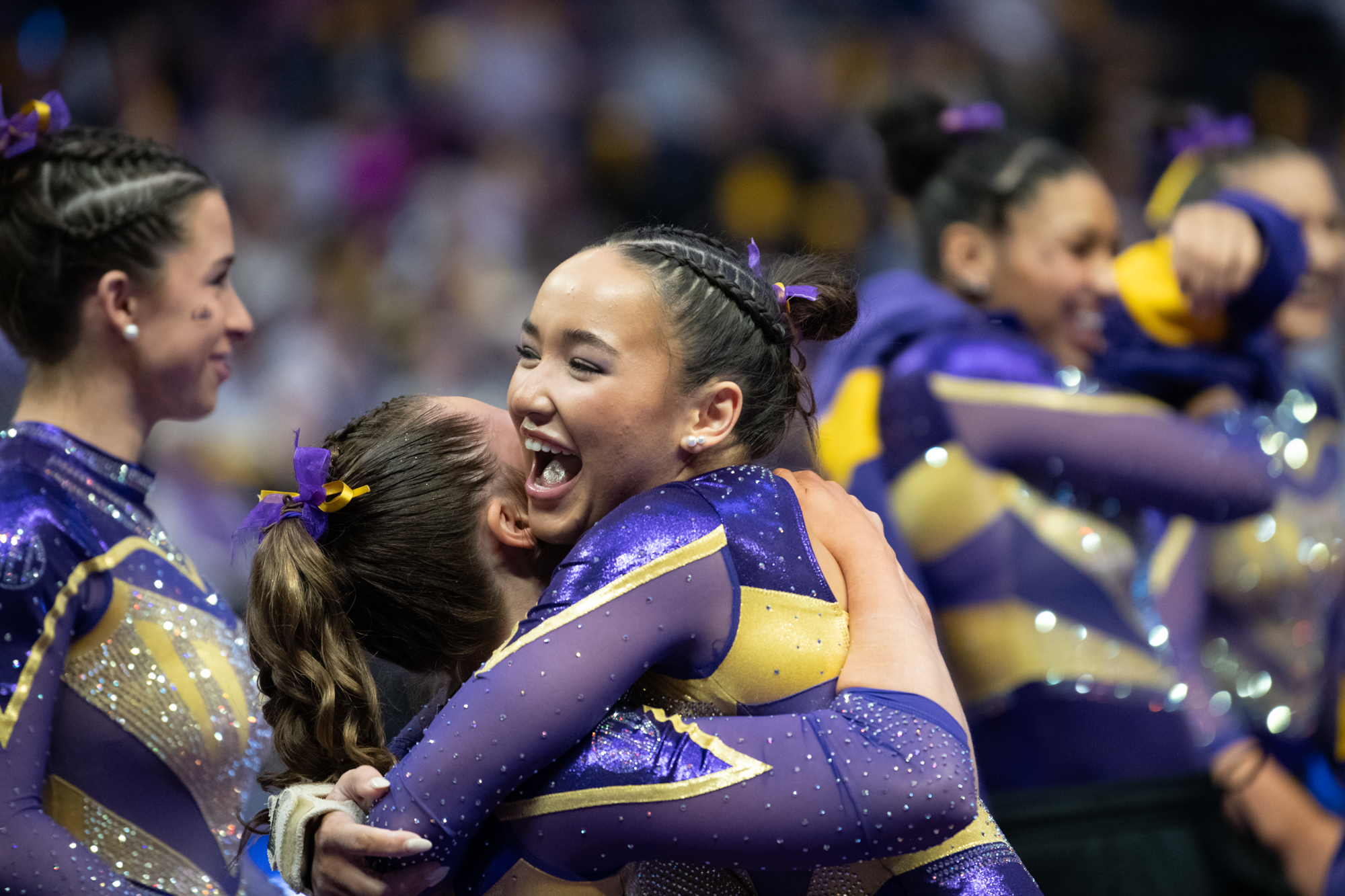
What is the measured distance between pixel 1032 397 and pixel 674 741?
1302 mm

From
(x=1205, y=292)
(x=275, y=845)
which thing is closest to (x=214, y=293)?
(x=275, y=845)

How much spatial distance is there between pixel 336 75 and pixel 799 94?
2234 millimetres

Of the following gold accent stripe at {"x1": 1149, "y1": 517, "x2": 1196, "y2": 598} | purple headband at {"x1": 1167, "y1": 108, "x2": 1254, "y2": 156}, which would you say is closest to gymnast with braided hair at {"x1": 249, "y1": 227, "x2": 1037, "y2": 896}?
gold accent stripe at {"x1": 1149, "y1": 517, "x2": 1196, "y2": 598}

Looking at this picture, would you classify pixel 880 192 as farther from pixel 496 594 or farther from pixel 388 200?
pixel 496 594

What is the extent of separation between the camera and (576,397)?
1.26 meters

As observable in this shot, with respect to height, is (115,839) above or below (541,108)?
below

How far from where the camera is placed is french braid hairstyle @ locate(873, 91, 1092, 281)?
261cm

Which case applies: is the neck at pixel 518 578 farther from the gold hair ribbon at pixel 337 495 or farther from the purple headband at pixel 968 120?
the purple headband at pixel 968 120

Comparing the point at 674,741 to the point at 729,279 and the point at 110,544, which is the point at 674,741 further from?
the point at 110,544

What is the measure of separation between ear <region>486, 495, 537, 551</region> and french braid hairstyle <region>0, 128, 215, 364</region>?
717mm

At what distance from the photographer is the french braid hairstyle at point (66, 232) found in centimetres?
174

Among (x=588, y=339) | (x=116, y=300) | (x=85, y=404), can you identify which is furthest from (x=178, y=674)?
(x=588, y=339)

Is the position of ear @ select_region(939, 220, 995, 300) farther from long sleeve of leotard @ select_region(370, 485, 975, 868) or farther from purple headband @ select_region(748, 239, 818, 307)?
long sleeve of leotard @ select_region(370, 485, 975, 868)

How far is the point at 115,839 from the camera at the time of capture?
1.58m
